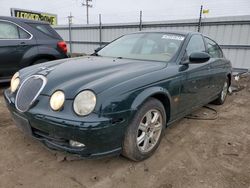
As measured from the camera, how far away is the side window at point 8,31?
199 inches

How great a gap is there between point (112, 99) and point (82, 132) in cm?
40

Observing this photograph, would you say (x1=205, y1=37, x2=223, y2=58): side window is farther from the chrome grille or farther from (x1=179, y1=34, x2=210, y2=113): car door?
the chrome grille

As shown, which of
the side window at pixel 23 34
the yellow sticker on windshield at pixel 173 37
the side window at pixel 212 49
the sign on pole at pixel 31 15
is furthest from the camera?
the sign on pole at pixel 31 15

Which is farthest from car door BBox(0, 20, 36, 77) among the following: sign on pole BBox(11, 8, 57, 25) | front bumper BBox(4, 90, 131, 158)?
sign on pole BBox(11, 8, 57, 25)

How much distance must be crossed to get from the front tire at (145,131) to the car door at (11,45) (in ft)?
12.8

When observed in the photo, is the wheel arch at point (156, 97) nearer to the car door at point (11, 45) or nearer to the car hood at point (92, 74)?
the car hood at point (92, 74)

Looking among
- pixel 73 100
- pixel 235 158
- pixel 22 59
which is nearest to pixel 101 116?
pixel 73 100

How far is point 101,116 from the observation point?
204cm

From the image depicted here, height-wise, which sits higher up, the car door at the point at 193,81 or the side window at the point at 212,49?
the side window at the point at 212,49

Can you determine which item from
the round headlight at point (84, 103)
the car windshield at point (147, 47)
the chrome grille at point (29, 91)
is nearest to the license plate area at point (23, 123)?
the chrome grille at point (29, 91)

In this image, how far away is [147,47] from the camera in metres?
3.42

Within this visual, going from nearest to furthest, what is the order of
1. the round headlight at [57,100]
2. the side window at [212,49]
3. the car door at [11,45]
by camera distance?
the round headlight at [57,100]
the side window at [212,49]
the car door at [11,45]

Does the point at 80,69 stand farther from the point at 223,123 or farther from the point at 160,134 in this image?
the point at 223,123

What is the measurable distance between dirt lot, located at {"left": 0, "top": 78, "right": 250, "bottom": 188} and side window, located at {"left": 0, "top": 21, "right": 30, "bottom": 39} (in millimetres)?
2616
